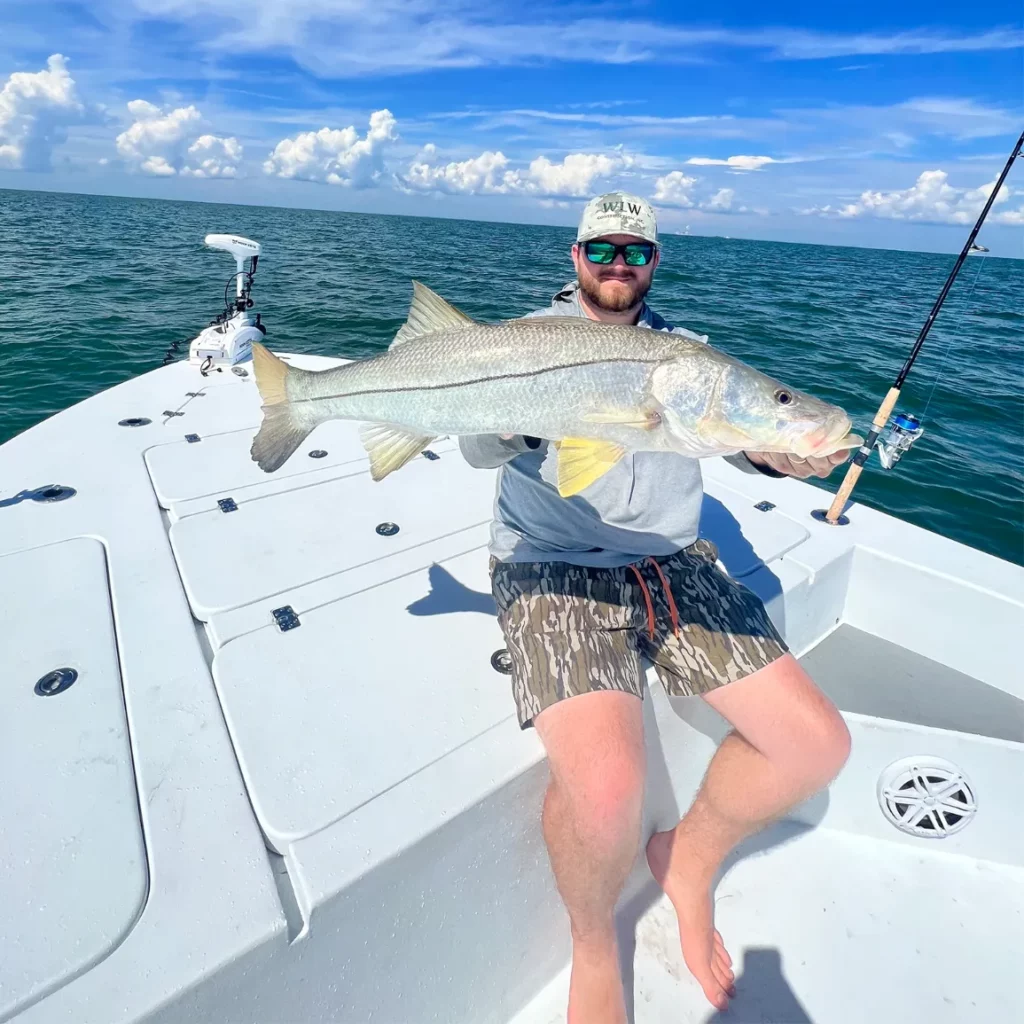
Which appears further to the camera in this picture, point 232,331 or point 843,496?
point 232,331

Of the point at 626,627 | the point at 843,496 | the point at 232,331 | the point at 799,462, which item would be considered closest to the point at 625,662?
the point at 626,627

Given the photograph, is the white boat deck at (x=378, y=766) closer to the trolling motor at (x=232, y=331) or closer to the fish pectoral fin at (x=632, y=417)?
the fish pectoral fin at (x=632, y=417)

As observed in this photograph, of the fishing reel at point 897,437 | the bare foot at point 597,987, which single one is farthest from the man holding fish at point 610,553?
the fishing reel at point 897,437

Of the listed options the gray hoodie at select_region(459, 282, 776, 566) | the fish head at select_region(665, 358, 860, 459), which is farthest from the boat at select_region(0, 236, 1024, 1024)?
the fish head at select_region(665, 358, 860, 459)

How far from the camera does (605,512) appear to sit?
2750 millimetres

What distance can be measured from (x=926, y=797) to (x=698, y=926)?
54.6 inches

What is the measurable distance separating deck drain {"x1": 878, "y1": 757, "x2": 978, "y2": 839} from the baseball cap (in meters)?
2.81

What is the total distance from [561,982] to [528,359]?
2510 millimetres

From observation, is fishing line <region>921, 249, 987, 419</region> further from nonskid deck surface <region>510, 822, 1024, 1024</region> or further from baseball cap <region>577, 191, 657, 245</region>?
nonskid deck surface <region>510, 822, 1024, 1024</region>

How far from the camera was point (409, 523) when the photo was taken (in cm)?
365

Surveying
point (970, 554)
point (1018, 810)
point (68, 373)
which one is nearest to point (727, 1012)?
point (1018, 810)

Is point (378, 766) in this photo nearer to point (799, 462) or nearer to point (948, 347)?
point (799, 462)

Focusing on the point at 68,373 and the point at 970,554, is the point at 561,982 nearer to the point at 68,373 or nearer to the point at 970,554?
the point at 970,554

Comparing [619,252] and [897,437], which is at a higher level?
[619,252]
